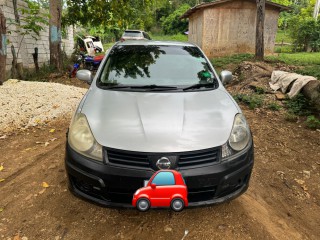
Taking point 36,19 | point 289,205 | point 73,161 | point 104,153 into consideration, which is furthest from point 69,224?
point 36,19

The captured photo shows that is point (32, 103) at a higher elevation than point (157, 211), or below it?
higher

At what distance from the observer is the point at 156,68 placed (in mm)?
3213

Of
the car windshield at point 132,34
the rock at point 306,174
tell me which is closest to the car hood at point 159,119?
the rock at point 306,174

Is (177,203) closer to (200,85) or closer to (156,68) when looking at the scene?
(200,85)

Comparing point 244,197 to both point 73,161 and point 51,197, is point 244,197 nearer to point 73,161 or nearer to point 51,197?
point 73,161

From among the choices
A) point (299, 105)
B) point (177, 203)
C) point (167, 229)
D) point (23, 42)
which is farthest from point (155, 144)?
point (23, 42)

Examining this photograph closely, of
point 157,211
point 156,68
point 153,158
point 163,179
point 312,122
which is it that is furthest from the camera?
point 312,122

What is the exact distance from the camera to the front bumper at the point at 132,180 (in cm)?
200

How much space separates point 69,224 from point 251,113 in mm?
4327

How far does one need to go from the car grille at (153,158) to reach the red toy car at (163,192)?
0.13 m

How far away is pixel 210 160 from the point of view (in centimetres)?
210

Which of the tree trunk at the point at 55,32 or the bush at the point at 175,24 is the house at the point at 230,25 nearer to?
the tree trunk at the point at 55,32

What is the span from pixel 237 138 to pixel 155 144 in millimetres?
750

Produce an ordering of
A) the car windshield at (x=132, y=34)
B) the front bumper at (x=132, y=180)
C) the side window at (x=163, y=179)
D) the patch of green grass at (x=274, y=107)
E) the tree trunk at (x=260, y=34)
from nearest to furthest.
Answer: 1. the side window at (x=163, y=179)
2. the front bumper at (x=132, y=180)
3. the patch of green grass at (x=274, y=107)
4. the tree trunk at (x=260, y=34)
5. the car windshield at (x=132, y=34)
